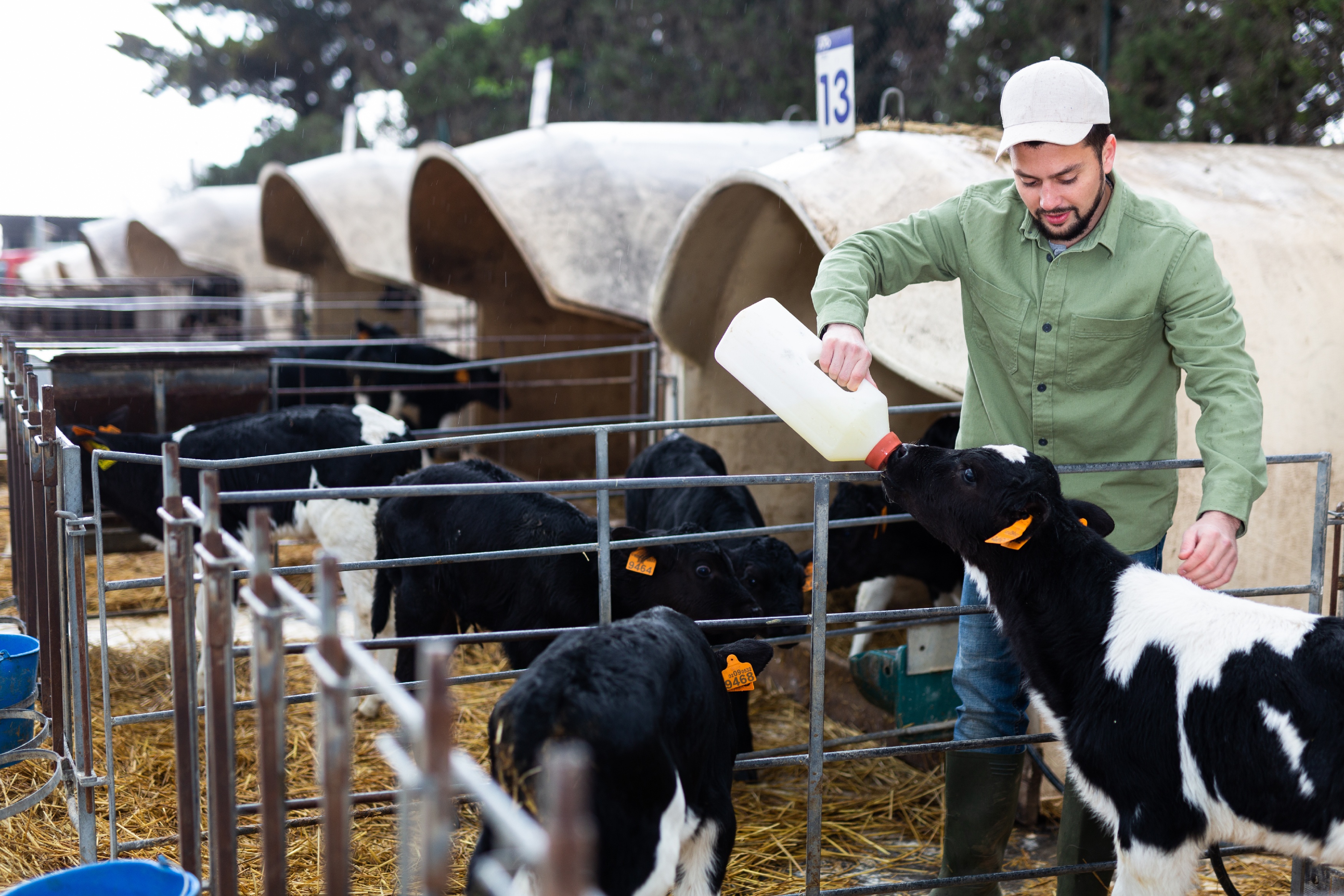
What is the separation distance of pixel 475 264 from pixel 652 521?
5.13 meters

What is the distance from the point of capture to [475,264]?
1004cm

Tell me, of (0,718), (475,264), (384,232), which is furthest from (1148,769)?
(384,232)

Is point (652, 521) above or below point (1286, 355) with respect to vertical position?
below

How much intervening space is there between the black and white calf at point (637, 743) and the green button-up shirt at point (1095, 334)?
938 millimetres

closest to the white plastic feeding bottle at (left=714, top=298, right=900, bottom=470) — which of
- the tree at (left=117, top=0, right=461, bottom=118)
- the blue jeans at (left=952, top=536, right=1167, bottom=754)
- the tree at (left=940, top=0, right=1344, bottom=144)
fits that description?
the blue jeans at (left=952, top=536, right=1167, bottom=754)

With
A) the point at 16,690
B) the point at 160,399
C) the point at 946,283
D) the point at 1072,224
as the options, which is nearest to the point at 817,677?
the point at 1072,224

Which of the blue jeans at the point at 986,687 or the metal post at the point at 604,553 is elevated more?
the metal post at the point at 604,553

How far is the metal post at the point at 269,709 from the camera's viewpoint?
63.6 inches

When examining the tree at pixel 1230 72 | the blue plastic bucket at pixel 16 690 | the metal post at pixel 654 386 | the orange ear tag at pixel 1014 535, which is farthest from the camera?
the tree at pixel 1230 72

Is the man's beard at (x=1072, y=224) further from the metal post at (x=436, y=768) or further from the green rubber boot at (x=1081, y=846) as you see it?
the metal post at (x=436, y=768)

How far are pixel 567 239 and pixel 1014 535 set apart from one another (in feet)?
19.3

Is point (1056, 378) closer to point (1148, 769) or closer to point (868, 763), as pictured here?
point (1148, 769)

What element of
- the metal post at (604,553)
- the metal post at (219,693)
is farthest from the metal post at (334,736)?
the metal post at (604,553)

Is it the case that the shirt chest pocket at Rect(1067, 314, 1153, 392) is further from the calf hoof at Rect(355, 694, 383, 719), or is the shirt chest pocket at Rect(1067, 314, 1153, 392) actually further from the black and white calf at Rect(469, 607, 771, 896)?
the calf hoof at Rect(355, 694, 383, 719)
